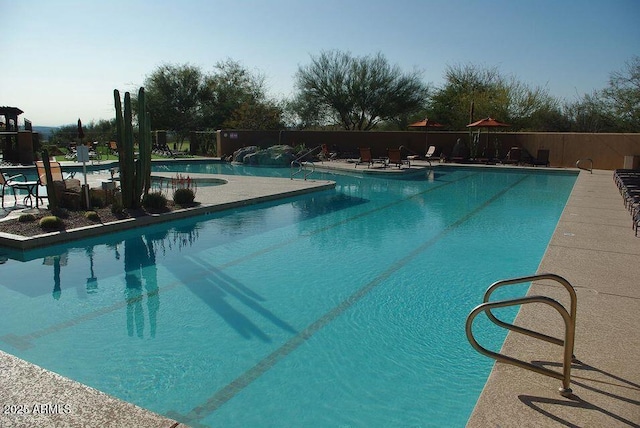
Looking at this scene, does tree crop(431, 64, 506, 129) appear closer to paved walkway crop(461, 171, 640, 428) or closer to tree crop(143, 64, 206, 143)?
tree crop(143, 64, 206, 143)

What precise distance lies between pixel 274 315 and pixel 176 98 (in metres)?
33.1

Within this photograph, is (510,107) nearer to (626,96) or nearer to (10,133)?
(626,96)

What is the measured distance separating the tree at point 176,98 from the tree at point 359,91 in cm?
779

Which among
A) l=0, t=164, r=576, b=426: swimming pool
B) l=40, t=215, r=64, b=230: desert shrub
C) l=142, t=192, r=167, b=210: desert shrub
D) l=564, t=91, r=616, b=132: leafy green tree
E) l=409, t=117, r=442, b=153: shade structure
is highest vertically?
l=564, t=91, r=616, b=132: leafy green tree

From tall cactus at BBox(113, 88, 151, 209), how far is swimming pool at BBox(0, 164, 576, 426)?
1.06 meters

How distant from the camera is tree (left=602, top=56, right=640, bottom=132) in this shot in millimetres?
26158

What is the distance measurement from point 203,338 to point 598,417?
131 inches

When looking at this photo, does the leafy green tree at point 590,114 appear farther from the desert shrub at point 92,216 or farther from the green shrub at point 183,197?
the desert shrub at point 92,216

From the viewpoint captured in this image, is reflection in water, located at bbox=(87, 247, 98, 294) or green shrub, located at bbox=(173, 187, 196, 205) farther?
green shrub, located at bbox=(173, 187, 196, 205)

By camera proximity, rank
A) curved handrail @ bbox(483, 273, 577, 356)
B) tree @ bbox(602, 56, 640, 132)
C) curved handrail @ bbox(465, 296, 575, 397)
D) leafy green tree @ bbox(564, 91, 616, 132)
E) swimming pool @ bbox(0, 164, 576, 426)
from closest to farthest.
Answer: curved handrail @ bbox(465, 296, 575, 397), curved handrail @ bbox(483, 273, 577, 356), swimming pool @ bbox(0, 164, 576, 426), tree @ bbox(602, 56, 640, 132), leafy green tree @ bbox(564, 91, 616, 132)

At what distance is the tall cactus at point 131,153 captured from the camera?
29.9ft

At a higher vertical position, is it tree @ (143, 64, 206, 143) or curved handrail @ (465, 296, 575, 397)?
tree @ (143, 64, 206, 143)

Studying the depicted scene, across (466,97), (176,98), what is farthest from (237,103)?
(466,97)

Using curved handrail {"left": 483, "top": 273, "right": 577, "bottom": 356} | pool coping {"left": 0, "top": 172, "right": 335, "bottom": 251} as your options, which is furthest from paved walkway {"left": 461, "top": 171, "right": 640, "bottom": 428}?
pool coping {"left": 0, "top": 172, "right": 335, "bottom": 251}
